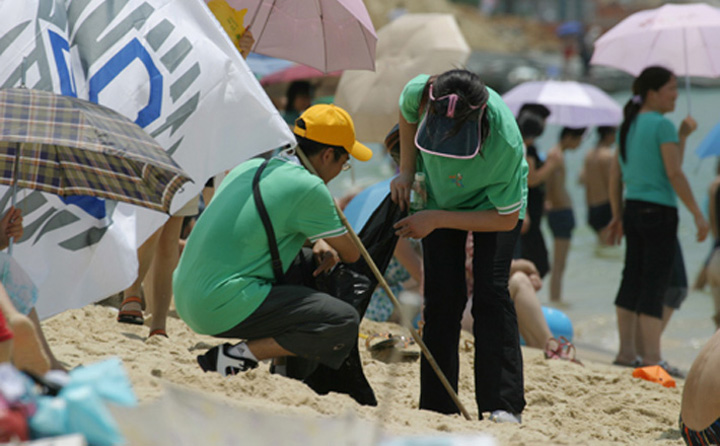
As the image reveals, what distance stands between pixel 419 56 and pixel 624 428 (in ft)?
11.2

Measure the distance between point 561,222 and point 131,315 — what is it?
550 centimetres

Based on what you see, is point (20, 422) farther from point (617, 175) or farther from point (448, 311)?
point (617, 175)

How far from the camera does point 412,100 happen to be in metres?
4.19

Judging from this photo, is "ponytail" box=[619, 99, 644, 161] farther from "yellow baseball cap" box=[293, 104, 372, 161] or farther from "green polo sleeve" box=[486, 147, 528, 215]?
"yellow baseball cap" box=[293, 104, 372, 161]

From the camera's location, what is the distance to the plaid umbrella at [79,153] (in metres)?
3.45

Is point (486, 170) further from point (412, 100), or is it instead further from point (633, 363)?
point (633, 363)

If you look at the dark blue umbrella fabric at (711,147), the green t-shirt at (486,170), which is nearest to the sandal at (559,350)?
the green t-shirt at (486,170)

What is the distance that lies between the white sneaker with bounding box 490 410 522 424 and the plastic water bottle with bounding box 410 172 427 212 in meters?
0.93

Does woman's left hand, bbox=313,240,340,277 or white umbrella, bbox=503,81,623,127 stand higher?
woman's left hand, bbox=313,240,340,277

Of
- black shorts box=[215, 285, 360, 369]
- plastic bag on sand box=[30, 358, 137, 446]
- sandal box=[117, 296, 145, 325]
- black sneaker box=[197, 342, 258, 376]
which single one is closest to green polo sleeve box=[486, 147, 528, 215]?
black shorts box=[215, 285, 360, 369]

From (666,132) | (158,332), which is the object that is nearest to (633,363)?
(666,132)

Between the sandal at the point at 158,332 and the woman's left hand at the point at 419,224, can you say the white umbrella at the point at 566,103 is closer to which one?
the sandal at the point at 158,332

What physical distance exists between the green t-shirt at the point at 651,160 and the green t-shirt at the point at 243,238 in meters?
3.19

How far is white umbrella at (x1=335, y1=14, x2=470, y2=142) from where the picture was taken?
23.2 ft
